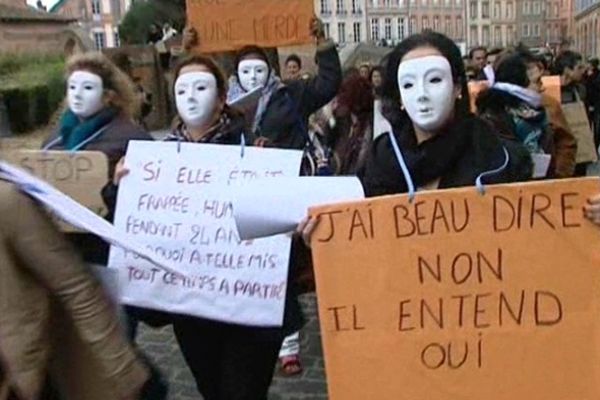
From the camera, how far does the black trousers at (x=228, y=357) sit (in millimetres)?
3609

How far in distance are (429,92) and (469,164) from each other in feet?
0.86

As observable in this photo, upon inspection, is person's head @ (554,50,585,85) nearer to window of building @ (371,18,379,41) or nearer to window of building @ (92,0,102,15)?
window of building @ (92,0,102,15)

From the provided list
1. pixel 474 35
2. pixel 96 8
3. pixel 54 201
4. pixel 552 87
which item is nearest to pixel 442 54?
pixel 54 201

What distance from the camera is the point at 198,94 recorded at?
3914mm

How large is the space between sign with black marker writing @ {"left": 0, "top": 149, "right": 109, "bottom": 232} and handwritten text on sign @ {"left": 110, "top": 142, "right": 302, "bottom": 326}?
336 millimetres

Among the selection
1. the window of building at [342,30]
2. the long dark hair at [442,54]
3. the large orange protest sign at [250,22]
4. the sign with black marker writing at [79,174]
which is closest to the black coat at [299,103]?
the large orange protest sign at [250,22]

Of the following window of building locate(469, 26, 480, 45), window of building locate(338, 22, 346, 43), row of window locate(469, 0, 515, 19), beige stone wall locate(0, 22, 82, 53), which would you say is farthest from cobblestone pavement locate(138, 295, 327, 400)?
row of window locate(469, 0, 515, 19)

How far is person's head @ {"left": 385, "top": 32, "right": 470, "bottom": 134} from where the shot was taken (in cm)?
302

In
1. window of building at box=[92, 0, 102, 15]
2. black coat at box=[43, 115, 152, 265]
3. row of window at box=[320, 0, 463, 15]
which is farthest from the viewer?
row of window at box=[320, 0, 463, 15]

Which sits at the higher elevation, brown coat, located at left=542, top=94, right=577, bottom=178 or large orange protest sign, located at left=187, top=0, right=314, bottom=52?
large orange protest sign, located at left=187, top=0, right=314, bottom=52

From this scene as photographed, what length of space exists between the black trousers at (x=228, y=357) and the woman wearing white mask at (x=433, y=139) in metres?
0.82

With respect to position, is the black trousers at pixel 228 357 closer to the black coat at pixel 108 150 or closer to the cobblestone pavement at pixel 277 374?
the black coat at pixel 108 150

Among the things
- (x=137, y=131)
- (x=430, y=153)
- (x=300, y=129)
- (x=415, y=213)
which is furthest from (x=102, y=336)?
(x=300, y=129)

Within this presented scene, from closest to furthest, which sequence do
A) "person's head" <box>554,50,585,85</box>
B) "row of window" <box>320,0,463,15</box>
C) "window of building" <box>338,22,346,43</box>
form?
"person's head" <box>554,50,585,85</box> → "row of window" <box>320,0,463,15</box> → "window of building" <box>338,22,346,43</box>
